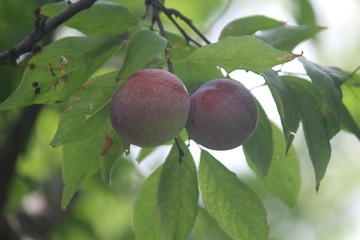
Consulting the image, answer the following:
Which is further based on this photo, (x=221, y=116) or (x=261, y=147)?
(x=261, y=147)

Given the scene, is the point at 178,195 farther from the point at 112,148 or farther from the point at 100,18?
the point at 100,18

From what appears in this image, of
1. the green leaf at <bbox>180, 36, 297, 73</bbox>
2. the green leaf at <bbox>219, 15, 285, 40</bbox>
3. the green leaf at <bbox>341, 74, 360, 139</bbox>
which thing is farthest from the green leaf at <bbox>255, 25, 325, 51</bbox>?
the green leaf at <bbox>180, 36, 297, 73</bbox>

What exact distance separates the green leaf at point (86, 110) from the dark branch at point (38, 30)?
0.76 feet

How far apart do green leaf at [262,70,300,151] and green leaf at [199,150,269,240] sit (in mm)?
300

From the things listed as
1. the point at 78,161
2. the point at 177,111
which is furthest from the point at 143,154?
the point at 177,111

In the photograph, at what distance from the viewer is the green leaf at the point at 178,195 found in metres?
1.78

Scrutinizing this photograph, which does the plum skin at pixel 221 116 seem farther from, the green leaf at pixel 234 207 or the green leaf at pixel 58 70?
the green leaf at pixel 58 70

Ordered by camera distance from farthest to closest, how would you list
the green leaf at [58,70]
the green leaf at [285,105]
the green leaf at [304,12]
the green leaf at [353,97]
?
the green leaf at [304,12] → the green leaf at [353,97] → the green leaf at [58,70] → the green leaf at [285,105]

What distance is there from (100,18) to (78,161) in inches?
20.1

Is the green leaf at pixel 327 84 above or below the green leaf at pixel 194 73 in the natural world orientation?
above

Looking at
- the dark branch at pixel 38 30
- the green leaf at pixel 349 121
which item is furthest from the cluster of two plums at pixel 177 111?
the green leaf at pixel 349 121

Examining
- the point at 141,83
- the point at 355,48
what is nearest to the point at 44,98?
the point at 141,83

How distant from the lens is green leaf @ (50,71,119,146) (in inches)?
60.9

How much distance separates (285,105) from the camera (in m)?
Answer: 1.63
